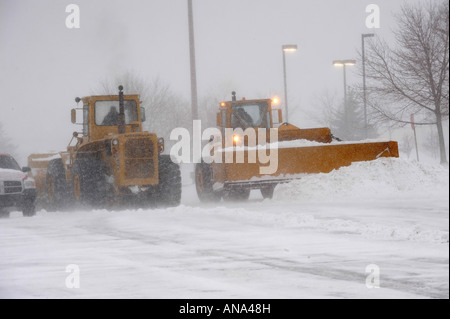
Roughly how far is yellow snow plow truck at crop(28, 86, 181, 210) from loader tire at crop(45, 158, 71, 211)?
29 millimetres

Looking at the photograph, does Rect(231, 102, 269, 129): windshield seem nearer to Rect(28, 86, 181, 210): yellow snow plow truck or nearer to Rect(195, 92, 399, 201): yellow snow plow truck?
Rect(195, 92, 399, 201): yellow snow plow truck

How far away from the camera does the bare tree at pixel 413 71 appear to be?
28.8 m

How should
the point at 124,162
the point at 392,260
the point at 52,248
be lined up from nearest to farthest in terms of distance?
the point at 392,260, the point at 52,248, the point at 124,162

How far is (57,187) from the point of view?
70.7 ft

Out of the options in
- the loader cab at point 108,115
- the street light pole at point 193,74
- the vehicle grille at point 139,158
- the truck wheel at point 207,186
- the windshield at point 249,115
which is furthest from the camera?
the street light pole at point 193,74

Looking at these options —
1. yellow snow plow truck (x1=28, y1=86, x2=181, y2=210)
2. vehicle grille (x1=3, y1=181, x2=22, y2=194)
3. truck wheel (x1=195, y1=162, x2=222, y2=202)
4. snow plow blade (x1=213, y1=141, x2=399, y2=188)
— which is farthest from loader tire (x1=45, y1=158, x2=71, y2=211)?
snow plow blade (x1=213, y1=141, x2=399, y2=188)

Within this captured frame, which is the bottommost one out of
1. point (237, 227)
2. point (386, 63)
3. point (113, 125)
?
point (237, 227)

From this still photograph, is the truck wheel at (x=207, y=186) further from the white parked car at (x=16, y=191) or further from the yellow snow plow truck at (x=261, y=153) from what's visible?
the white parked car at (x=16, y=191)

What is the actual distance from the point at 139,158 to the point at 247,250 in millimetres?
8942

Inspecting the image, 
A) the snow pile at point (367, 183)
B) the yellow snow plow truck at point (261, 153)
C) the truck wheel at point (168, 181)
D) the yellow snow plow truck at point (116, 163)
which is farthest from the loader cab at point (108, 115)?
the snow pile at point (367, 183)
